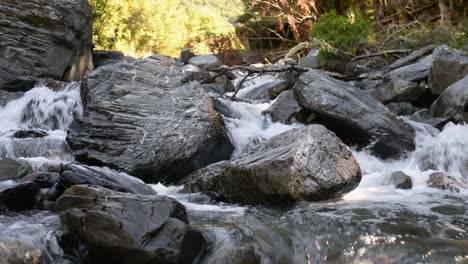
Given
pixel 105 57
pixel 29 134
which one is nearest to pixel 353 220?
pixel 29 134

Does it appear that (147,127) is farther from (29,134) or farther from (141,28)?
(141,28)

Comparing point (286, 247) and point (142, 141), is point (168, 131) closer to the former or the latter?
point (142, 141)

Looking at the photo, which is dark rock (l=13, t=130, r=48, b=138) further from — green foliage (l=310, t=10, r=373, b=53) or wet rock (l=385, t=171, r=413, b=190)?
green foliage (l=310, t=10, r=373, b=53)

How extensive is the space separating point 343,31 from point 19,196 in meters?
8.56

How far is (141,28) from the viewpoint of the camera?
19.9m

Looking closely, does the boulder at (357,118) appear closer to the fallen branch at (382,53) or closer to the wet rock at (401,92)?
the wet rock at (401,92)

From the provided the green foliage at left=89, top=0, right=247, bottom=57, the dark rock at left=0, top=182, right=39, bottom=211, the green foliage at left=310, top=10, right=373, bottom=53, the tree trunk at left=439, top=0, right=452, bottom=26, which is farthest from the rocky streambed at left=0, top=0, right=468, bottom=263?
the green foliage at left=89, top=0, right=247, bottom=57

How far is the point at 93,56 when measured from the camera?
12.5m

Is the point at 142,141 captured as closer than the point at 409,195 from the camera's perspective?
No

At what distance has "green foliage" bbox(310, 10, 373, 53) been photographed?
11465mm

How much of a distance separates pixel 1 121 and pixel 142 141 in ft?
9.25

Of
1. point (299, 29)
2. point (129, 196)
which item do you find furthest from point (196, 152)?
point (299, 29)

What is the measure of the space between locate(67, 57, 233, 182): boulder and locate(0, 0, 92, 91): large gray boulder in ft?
9.11

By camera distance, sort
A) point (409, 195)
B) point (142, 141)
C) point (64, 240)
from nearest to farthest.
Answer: point (64, 240) < point (409, 195) < point (142, 141)
